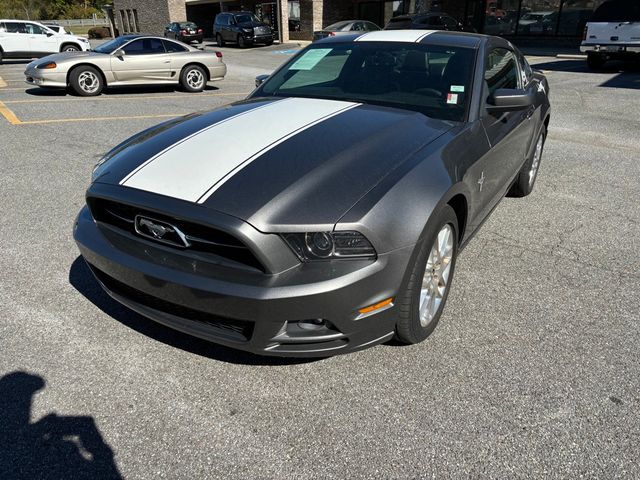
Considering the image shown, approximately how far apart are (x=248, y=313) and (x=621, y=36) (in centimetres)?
1592

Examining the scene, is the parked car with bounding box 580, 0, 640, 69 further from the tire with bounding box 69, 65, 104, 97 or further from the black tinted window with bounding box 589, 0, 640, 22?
the tire with bounding box 69, 65, 104, 97

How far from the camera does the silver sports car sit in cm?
1055

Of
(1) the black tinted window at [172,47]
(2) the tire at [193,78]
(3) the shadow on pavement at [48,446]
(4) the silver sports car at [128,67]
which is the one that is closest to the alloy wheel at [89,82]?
(4) the silver sports car at [128,67]

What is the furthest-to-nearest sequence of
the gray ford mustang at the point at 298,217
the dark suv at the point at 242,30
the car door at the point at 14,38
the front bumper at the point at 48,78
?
the dark suv at the point at 242,30
the car door at the point at 14,38
the front bumper at the point at 48,78
the gray ford mustang at the point at 298,217

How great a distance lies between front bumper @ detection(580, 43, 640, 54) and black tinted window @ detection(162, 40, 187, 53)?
11464 millimetres

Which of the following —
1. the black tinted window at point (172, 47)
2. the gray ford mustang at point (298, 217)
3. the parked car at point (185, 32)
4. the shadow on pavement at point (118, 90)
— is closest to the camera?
the gray ford mustang at point (298, 217)

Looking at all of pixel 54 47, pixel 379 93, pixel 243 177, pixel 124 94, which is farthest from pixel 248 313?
pixel 54 47

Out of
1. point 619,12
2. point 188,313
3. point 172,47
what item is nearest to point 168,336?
point 188,313

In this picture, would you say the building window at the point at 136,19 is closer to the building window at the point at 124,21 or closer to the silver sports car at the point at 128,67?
the building window at the point at 124,21

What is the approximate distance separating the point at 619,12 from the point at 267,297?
53.8ft

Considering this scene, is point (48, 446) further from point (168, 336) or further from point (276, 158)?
point (276, 158)

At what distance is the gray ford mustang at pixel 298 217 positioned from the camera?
208cm

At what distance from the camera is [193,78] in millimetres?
12070

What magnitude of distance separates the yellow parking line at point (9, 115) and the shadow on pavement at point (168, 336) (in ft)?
20.6
